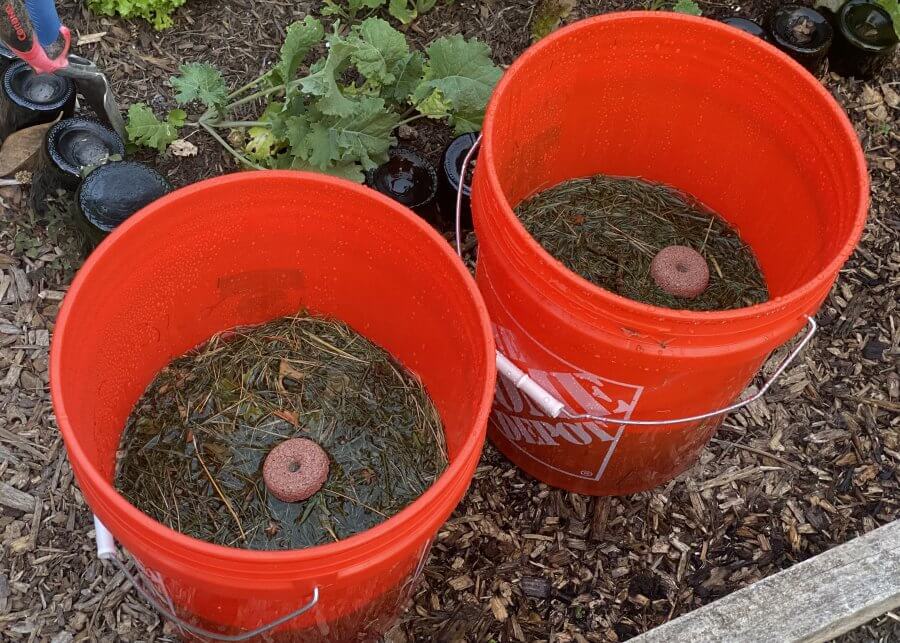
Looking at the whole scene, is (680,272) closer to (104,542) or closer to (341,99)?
(341,99)

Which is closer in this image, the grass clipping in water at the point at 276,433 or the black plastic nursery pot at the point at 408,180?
the grass clipping in water at the point at 276,433

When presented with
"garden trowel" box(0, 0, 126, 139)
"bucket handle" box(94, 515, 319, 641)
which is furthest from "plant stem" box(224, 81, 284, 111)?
"bucket handle" box(94, 515, 319, 641)

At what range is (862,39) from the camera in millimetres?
3289

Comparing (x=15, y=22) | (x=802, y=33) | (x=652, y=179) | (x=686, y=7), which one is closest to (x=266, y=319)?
(x=15, y=22)

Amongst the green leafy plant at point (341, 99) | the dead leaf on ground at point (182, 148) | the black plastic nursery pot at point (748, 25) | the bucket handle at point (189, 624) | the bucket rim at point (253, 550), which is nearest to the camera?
the bucket rim at point (253, 550)

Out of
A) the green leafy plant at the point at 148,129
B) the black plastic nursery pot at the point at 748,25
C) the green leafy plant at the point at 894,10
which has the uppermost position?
the green leafy plant at the point at 894,10

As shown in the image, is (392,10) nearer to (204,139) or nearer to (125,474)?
(204,139)

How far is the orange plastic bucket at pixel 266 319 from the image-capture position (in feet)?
5.08

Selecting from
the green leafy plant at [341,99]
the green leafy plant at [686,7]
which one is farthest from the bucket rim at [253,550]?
the green leafy plant at [686,7]

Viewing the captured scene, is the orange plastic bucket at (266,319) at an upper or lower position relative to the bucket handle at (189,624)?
upper

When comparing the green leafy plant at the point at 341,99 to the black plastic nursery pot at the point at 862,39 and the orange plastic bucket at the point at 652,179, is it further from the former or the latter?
the black plastic nursery pot at the point at 862,39

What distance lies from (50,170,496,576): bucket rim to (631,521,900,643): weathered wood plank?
0.77m

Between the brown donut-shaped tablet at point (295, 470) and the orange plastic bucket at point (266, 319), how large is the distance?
0.30 m

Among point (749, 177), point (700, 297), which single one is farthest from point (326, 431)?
point (749, 177)
